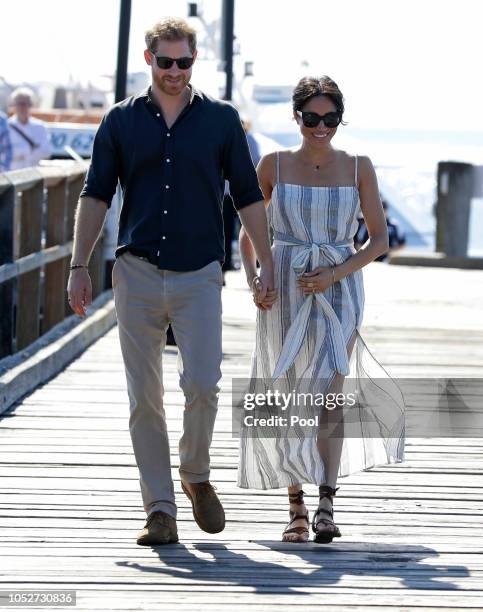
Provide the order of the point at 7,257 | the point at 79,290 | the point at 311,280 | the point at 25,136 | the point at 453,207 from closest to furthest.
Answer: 1. the point at 79,290
2. the point at 311,280
3. the point at 7,257
4. the point at 25,136
5. the point at 453,207

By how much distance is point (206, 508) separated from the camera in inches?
250

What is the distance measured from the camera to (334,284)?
657 centimetres

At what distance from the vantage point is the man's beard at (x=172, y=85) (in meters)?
6.15

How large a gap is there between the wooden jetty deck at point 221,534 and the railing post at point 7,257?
13.6 inches

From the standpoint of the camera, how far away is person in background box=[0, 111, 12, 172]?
48.1ft

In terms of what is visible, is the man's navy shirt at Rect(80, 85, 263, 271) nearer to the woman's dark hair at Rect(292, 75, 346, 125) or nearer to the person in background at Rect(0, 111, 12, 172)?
the woman's dark hair at Rect(292, 75, 346, 125)

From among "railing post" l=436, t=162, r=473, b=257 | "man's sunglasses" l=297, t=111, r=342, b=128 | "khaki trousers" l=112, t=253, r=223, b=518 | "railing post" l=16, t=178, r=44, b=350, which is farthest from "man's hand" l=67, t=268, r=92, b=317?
"railing post" l=436, t=162, r=473, b=257

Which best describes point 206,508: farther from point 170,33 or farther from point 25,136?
point 25,136

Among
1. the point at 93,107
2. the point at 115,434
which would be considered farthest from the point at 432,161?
the point at 115,434

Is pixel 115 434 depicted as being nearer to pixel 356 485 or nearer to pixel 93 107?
pixel 356 485

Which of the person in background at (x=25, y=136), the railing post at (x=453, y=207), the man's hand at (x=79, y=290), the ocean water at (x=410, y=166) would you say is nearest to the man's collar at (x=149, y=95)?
the man's hand at (x=79, y=290)

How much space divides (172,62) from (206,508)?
1578 millimetres

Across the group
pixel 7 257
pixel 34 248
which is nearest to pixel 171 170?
pixel 7 257

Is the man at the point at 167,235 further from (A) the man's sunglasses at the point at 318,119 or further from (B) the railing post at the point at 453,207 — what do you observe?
(B) the railing post at the point at 453,207
